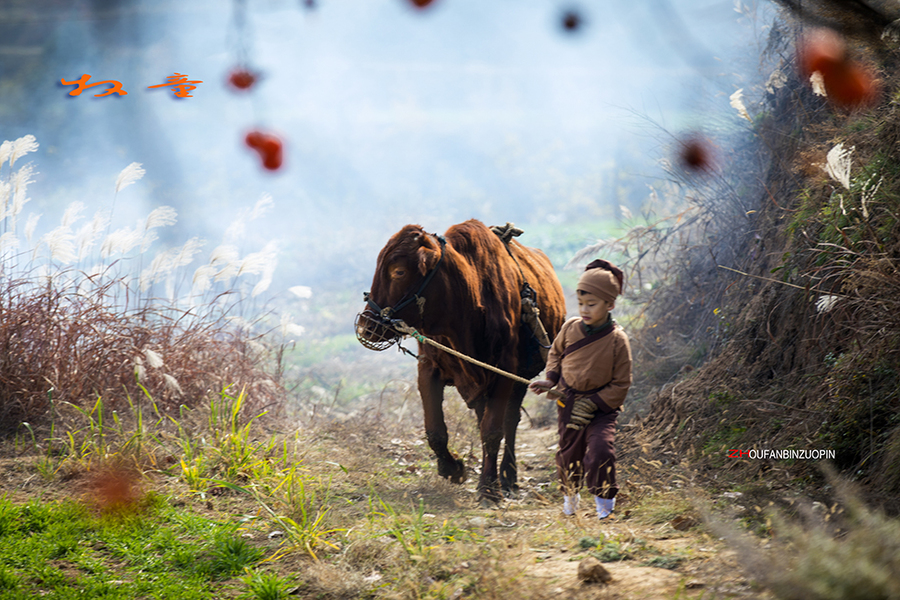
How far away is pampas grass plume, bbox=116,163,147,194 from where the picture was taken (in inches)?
240

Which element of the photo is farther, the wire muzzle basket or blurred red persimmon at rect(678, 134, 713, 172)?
blurred red persimmon at rect(678, 134, 713, 172)

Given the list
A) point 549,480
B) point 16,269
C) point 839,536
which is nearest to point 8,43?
point 16,269

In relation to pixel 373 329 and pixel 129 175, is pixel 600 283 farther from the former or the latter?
pixel 129 175

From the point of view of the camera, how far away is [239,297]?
7.11 m

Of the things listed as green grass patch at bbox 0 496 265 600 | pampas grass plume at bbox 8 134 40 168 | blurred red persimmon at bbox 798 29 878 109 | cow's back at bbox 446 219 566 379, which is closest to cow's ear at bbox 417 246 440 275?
cow's back at bbox 446 219 566 379

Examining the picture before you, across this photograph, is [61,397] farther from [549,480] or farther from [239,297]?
Result: [549,480]

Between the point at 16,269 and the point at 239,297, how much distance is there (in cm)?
207

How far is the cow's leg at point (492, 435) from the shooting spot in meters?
4.55

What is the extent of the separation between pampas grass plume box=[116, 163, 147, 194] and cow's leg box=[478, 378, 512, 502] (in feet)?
13.1

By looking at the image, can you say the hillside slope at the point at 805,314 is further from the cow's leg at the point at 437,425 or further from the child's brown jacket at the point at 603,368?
the cow's leg at the point at 437,425

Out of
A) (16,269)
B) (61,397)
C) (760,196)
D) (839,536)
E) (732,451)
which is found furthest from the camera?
(760,196)

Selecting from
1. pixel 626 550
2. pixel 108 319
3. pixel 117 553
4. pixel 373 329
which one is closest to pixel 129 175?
pixel 108 319

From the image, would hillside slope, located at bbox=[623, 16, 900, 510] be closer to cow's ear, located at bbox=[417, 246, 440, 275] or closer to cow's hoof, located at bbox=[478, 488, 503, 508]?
cow's hoof, located at bbox=[478, 488, 503, 508]

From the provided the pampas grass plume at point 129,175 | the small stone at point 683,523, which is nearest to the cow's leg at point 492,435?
the small stone at point 683,523
